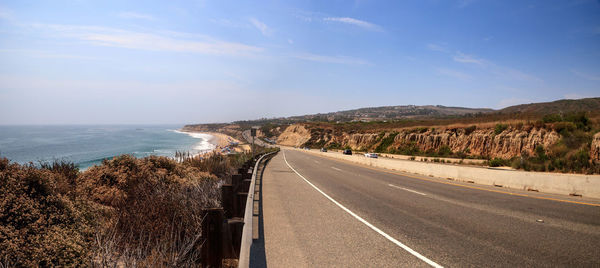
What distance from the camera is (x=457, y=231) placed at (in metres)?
6.43

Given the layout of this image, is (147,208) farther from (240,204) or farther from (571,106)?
(571,106)

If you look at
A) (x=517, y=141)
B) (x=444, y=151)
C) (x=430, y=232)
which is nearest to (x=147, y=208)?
(x=430, y=232)

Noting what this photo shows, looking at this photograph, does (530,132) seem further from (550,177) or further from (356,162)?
(550,177)

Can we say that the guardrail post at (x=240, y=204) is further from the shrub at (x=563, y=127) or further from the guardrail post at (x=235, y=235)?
the shrub at (x=563, y=127)

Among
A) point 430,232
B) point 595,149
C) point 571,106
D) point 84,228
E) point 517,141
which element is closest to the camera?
point 84,228

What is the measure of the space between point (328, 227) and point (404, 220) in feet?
6.48

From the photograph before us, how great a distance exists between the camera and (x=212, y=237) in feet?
11.3

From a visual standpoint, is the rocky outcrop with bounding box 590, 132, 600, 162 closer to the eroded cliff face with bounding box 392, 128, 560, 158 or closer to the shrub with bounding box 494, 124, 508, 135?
the eroded cliff face with bounding box 392, 128, 560, 158

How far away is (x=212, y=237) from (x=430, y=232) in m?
4.77

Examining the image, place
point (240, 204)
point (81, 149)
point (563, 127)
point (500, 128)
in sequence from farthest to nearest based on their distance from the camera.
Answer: point (81, 149)
point (500, 128)
point (563, 127)
point (240, 204)

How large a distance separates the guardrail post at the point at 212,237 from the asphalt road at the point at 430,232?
1.51 meters

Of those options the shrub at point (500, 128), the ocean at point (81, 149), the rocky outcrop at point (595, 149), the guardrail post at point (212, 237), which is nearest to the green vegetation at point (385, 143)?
the shrub at point (500, 128)

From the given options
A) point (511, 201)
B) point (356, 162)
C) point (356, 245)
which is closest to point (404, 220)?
point (356, 245)

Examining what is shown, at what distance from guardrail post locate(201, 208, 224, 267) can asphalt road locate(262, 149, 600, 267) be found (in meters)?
1.51
